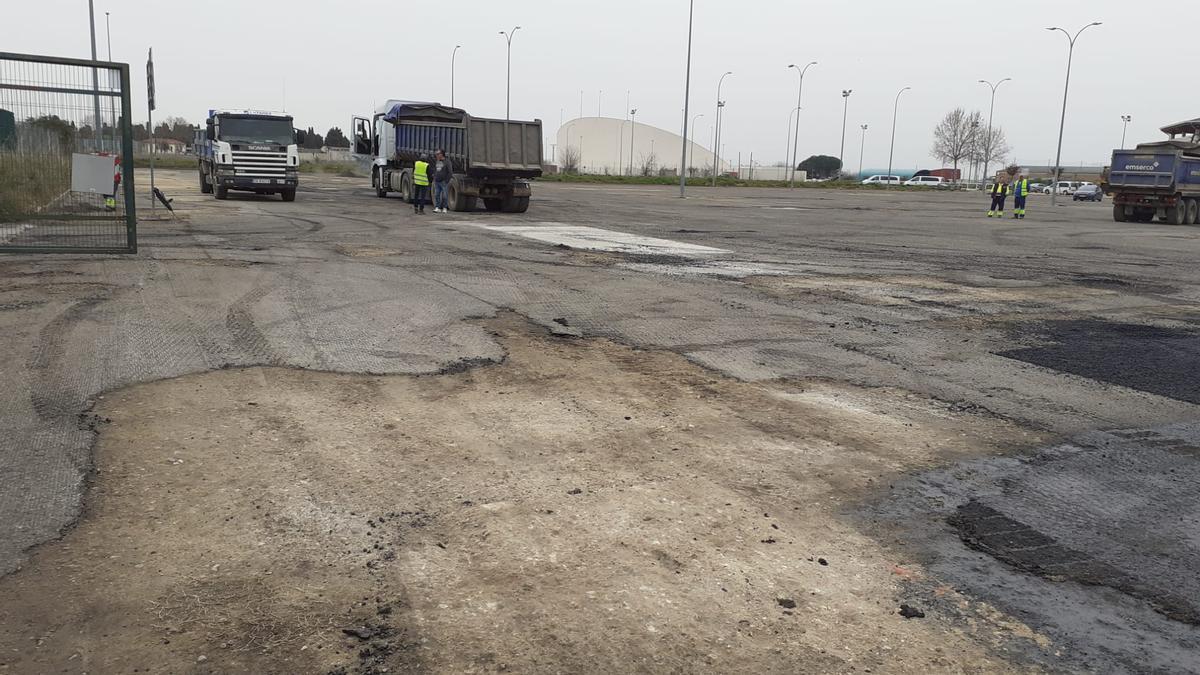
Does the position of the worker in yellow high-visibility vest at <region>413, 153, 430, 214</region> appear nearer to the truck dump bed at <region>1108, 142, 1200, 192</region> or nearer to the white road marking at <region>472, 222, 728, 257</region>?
the white road marking at <region>472, 222, 728, 257</region>

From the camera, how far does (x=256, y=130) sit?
25891 mm

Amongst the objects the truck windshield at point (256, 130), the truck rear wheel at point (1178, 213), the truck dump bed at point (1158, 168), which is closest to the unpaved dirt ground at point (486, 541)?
the truck windshield at point (256, 130)

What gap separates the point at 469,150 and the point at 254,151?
6.91m

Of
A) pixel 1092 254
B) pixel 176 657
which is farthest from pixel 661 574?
pixel 1092 254

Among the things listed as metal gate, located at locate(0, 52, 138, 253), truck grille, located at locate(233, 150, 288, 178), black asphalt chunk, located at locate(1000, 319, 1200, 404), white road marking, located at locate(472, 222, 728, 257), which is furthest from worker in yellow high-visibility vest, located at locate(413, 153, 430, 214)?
black asphalt chunk, located at locate(1000, 319, 1200, 404)

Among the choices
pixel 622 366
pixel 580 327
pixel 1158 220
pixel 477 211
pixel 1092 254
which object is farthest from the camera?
pixel 1158 220

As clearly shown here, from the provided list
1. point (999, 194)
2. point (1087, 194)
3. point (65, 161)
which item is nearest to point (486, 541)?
point (65, 161)

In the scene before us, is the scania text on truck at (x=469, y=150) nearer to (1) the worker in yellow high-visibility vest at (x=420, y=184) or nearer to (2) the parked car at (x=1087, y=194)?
(1) the worker in yellow high-visibility vest at (x=420, y=184)

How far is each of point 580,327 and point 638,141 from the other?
461 feet

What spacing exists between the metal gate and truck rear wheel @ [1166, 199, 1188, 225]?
108 ft

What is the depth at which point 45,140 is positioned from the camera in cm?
1132

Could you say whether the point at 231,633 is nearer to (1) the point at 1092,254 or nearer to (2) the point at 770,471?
(2) the point at 770,471

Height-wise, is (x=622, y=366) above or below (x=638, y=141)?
below

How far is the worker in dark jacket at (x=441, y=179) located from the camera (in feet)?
79.7
